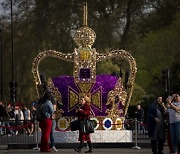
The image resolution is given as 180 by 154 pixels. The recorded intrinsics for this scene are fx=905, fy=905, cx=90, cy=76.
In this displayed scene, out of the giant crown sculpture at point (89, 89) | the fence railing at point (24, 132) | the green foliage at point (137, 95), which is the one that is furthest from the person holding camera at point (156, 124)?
the green foliage at point (137, 95)

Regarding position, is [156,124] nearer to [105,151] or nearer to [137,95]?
[105,151]

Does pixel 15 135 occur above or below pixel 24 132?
below

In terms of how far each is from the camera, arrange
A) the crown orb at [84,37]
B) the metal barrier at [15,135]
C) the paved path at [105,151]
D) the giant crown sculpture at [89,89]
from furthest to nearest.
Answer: the metal barrier at [15,135] < the crown orb at [84,37] < the giant crown sculpture at [89,89] < the paved path at [105,151]

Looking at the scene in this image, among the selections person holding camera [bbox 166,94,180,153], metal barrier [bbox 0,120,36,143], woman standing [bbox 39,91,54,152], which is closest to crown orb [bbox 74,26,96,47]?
metal barrier [bbox 0,120,36,143]

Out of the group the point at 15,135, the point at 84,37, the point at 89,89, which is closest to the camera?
the point at 89,89

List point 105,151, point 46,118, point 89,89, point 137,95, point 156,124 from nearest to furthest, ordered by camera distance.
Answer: point 156,124, point 46,118, point 105,151, point 89,89, point 137,95

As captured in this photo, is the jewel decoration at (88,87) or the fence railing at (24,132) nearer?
the jewel decoration at (88,87)

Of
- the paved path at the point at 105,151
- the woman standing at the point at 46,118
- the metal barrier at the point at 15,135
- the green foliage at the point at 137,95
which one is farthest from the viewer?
the green foliage at the point at 137,95

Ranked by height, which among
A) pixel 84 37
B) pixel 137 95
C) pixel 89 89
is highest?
pixel 137 95

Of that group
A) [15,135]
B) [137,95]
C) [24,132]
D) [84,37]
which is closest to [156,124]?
[84,37]

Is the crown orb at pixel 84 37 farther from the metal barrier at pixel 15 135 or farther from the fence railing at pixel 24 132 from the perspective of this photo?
the metal barrier at pixel 15 135

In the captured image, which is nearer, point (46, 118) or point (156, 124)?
point (156, 124)

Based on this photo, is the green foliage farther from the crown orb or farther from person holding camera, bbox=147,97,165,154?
person holding camera, bbox=147,97,165,154

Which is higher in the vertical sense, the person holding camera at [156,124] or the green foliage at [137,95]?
the green foliage at [137,95]
